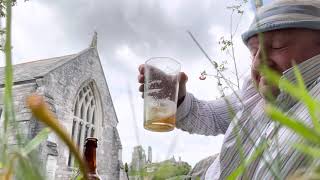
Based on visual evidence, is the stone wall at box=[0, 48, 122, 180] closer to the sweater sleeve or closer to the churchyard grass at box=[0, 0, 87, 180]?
the sweater sleeve

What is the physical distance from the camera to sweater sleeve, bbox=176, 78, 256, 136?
1831mm

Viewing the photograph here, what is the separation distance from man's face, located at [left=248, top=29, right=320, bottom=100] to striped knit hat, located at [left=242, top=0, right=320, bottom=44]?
25mm

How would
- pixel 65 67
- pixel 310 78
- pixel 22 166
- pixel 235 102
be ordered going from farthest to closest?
pixel 65 67 < pixel 235 102 < pixel 310 78 < pixel 22 166

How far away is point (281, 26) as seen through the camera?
1.30m

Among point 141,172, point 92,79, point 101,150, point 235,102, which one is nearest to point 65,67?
point 92,79

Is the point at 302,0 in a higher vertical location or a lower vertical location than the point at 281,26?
higher

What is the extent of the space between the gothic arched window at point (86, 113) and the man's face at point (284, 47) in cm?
1520

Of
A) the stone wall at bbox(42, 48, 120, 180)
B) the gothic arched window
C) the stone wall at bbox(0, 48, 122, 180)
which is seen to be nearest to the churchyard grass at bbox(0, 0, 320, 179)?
the stone wall at bbox(0, 48, 122, 180)

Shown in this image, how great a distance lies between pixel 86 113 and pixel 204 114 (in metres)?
15.2

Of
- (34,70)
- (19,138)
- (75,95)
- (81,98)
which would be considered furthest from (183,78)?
(34,70)

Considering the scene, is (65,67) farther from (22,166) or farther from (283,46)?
(22,166)

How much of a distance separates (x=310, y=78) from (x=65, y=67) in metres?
14.9

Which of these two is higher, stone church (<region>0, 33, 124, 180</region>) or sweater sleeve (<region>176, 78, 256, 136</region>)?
stone church (<region>0, 33, 124, 180</region>)

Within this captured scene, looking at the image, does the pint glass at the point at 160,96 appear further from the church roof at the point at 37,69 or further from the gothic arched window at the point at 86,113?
the gothic arched window at the point at 86,113
